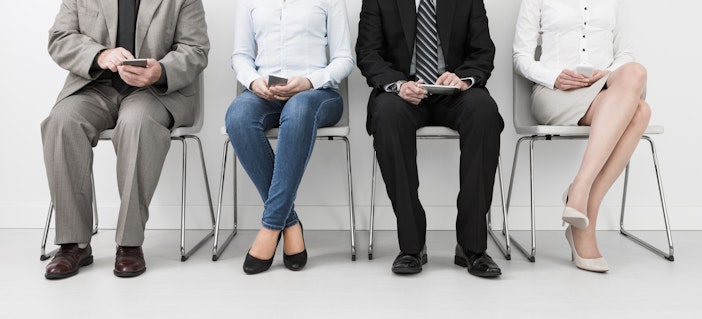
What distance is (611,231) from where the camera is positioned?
105 inches

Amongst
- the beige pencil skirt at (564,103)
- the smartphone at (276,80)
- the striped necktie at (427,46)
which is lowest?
the beige pencil skirt at (564,103)

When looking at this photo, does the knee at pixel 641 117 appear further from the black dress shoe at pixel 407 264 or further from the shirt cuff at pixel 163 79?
the shirt cuff at pixel 163 79

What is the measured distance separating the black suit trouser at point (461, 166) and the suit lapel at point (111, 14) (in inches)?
42.4

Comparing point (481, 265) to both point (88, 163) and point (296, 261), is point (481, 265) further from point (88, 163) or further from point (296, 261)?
point (88, 163)

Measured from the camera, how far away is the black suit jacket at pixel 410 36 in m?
2.21

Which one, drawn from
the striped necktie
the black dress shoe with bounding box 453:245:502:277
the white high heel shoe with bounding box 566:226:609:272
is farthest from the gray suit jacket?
the white high heel shoe with bounding box 566:226:609:272

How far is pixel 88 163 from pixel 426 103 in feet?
4.15

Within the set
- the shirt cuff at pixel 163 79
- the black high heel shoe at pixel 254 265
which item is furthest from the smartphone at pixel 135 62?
the black high heel shoe at pixel 254 265

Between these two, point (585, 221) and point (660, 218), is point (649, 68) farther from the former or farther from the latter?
point (585, 221)

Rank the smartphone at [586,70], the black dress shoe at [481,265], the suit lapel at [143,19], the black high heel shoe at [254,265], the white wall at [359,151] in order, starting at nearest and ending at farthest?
the black dress shoe at [481,265] → the black high heel shoe at [254,265] → the smartphone at [586,70] → the suit lapel at [143,19] → the white wall at [359,151]

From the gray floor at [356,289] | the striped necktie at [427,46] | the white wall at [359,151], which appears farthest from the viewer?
the white wall at [359,151]

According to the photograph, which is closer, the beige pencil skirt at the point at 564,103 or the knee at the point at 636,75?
the knee at the point at 636,75

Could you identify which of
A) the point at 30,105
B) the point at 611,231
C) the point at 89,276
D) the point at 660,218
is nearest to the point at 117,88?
the point at 89,276

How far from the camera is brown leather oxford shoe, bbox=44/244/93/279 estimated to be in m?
1.86
